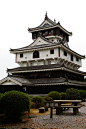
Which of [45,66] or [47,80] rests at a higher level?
[45,66]

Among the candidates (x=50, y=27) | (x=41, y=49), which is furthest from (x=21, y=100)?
(x=50, y=27)

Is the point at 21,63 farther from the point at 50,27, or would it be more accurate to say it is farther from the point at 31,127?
the point at 31,127

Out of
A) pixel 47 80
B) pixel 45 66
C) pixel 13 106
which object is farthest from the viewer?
pixel 45 66

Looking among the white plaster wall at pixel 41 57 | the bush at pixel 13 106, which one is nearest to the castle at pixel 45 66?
the white plaster wall at pixel 41 57

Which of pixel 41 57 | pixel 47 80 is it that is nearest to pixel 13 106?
pixel 47 80

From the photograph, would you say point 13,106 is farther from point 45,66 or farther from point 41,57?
point 41,57

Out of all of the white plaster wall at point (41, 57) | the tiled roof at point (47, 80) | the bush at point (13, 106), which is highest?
the white plaster wall at point (41, 57)

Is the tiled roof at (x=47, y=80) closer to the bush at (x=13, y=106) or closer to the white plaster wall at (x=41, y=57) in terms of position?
the white plaster wall at (x=41, y=57)

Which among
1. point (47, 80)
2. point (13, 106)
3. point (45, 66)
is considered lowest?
point (13, 106)

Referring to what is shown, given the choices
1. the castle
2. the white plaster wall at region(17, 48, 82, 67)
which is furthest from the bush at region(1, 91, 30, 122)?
the white plaster wall at region(17, 48, 82, 67)

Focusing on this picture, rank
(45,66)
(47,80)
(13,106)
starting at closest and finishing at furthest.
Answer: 1. (13,106)
2. (47,80)
3. (45,66)

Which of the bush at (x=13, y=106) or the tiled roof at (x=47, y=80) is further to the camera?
the tiled roof at (x=47, y=80)

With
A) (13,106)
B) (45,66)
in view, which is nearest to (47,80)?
(45,66)

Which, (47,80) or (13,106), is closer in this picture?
(13,106)
